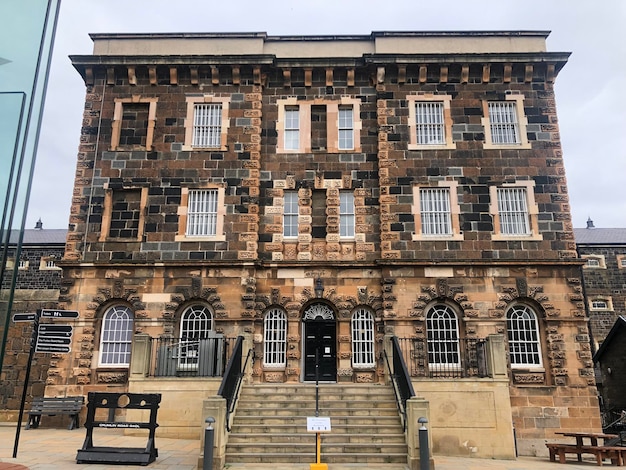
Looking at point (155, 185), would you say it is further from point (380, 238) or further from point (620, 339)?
point (620, 339)

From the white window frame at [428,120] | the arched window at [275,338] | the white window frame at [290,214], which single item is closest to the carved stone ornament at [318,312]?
the arched window at [275,338]

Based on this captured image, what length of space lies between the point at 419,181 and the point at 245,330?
8.04m

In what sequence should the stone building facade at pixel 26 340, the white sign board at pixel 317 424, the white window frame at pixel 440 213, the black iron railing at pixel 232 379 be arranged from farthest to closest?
the stone building facade at pixel 26 340, the white window frame at pixel 440 213, the black iron railing at pixel 232 379, the white sign board at pixel 317 424

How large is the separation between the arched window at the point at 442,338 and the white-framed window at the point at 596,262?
843 inches

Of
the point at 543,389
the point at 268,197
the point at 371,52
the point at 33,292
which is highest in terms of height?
the point at 371,52

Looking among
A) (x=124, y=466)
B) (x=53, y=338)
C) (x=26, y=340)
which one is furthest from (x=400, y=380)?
(x=26, y=340)

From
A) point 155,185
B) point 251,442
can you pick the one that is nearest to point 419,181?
point 155,185

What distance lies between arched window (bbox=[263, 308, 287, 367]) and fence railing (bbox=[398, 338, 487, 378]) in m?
3.92

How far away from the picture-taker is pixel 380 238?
18.3 meters

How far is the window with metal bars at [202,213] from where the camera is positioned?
1842cm

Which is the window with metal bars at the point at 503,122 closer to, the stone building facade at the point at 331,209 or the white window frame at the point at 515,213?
the stone building facade at the point at 331,209

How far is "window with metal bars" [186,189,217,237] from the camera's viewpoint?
18.4 m

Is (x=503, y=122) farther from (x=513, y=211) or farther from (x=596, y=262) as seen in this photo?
(x=596, y=262)

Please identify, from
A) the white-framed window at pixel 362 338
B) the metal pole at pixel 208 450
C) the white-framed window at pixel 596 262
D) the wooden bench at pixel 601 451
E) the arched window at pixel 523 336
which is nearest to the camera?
the metal pole at pixel 208 450
